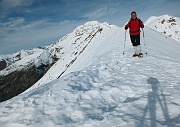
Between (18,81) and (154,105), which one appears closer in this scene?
(154,105)

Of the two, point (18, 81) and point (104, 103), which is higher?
point (104, 103)

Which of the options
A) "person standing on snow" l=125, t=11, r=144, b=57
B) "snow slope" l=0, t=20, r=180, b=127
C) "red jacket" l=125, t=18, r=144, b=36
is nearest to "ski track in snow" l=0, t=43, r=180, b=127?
"snow slope" l=0, t=20, r=180, b=127

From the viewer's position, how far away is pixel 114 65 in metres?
12.1

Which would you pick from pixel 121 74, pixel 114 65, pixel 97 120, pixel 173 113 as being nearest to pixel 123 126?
pixel 97 120

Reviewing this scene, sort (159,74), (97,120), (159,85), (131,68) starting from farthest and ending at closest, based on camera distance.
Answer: (131,68) → (159,74) → (159,85) → (97,120)

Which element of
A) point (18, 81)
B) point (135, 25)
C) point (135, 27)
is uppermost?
point (135, 25)

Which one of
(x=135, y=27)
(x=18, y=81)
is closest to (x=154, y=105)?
(x=135, y=27)

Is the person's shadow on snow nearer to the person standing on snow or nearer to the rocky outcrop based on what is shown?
the person standing on snow

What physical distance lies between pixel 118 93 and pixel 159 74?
3.38 meters

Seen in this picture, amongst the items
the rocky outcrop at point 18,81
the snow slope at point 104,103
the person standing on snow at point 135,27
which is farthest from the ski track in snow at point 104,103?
the rocky outcrop at point 18,81

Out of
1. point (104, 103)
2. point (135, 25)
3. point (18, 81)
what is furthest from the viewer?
point (18, 81)

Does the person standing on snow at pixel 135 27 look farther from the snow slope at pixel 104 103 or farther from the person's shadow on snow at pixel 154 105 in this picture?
the person's shadow on snow at pixel 154 105

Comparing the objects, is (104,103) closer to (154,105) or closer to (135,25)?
(154,105)

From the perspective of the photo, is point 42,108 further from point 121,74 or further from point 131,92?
point 121,74
